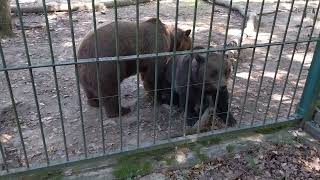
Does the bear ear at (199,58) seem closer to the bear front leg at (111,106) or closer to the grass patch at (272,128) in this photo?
the grass patch at (272,128)

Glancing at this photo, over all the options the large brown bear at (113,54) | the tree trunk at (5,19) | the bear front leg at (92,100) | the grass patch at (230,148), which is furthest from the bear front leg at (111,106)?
the tree trunk at (5,19)

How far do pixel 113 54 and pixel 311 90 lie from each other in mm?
2112

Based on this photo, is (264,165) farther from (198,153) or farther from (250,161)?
(198,153)

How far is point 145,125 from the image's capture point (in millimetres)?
4262

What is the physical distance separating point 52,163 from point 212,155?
1506mm

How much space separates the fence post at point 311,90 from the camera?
12.0ft

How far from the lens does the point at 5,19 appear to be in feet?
22.6

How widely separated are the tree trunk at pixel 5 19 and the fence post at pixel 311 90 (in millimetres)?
5388

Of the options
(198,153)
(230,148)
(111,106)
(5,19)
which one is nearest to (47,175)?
(111,106)

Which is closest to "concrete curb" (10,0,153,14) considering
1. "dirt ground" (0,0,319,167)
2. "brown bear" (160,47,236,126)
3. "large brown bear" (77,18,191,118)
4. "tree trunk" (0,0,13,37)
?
"dirt ground" (0,0,319,167)

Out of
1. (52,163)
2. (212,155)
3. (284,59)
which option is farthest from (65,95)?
(284,59)

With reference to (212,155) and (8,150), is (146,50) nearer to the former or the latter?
(212,155)

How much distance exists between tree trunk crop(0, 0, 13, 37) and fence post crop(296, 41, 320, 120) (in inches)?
212

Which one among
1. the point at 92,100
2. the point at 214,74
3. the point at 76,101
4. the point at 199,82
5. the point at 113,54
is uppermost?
the point at 113,54
